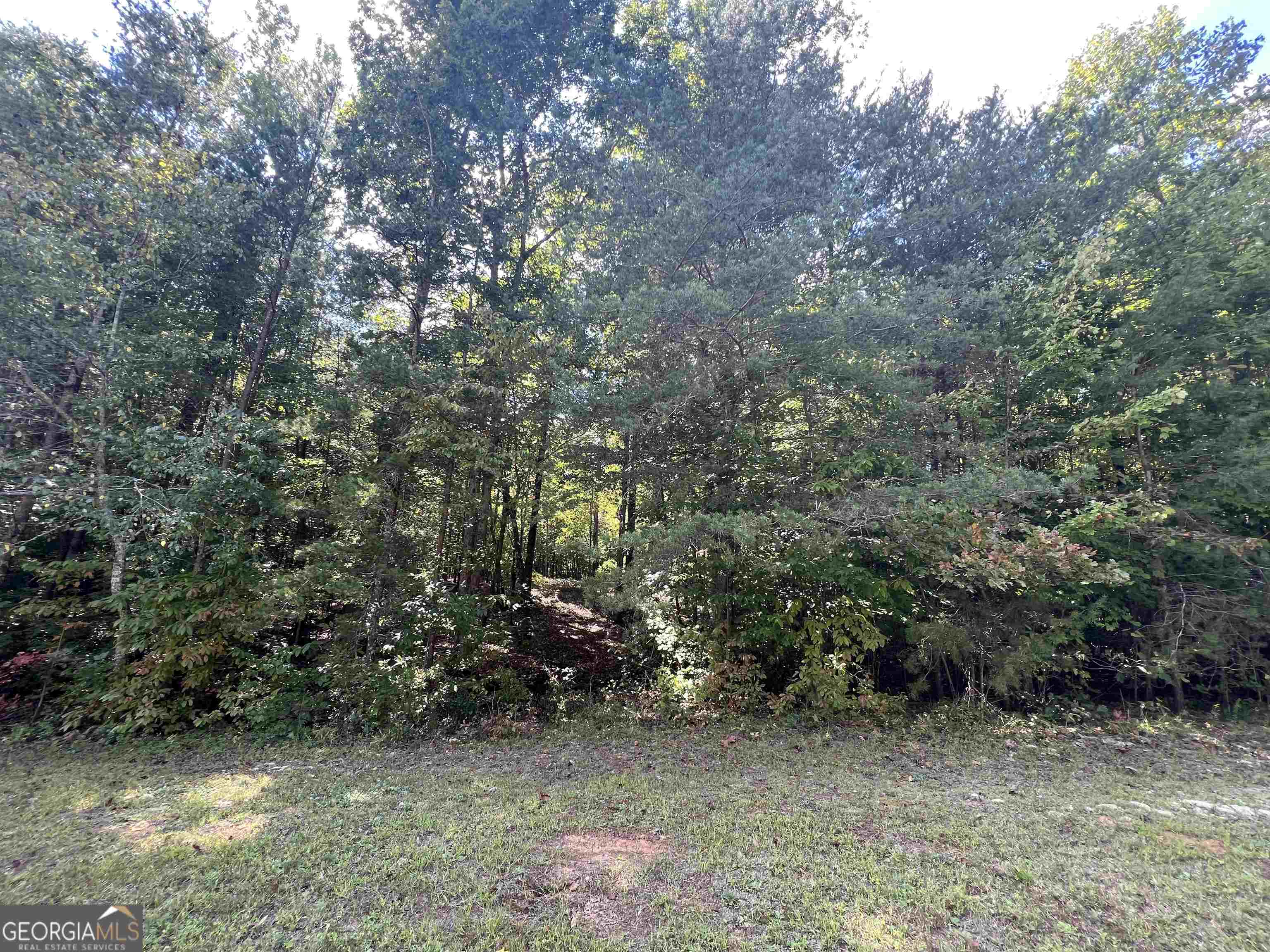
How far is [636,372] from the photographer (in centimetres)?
759

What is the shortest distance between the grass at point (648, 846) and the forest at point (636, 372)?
1.73m

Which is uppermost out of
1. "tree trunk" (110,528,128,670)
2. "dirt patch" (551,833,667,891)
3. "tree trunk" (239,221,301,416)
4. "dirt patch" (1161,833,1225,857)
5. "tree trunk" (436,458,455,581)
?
"tree trunk" (239,221,301,416)

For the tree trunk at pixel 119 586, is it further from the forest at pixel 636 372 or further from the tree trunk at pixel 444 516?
the tree trunk at pixel 444 516

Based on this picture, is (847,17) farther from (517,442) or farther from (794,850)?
(794,850)

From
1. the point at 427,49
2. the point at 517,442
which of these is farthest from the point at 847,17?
the point at 517,442

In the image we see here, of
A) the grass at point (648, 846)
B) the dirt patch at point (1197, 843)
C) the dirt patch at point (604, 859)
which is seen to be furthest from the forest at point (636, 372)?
the dirt patch at point (604, 859)

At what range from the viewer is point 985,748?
21.5ft

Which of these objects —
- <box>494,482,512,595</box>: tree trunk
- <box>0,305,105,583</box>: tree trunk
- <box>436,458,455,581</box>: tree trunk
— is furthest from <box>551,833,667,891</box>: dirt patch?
<box>0,305,105,583</box>: tree trunk

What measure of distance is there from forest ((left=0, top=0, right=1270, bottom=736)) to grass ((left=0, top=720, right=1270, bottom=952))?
173cm

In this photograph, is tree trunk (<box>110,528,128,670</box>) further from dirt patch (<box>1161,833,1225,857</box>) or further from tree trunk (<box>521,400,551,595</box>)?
dirt patch (<box>1161,833,1225,857</box>)

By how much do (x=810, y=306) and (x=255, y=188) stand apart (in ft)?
29.8

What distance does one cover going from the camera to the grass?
9.08 ft

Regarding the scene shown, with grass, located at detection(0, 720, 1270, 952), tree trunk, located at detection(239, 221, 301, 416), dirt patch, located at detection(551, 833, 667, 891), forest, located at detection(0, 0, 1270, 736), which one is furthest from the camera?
tree trunk, located at detection(239, 221, 301, 416)

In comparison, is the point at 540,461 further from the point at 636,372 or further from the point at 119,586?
the point at 119,586
